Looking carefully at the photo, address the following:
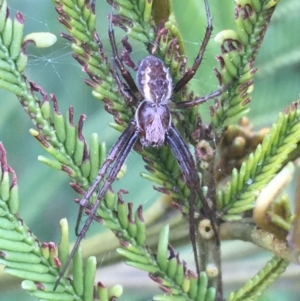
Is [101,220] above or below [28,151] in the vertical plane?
below

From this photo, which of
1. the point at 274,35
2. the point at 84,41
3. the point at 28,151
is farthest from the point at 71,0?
the point at 28,151

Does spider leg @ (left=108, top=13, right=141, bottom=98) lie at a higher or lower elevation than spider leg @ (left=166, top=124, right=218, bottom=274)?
higher

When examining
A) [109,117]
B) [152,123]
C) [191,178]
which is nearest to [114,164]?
[152,123]

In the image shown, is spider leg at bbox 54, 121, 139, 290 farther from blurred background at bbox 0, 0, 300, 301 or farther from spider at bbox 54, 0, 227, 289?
blurred background at bbox 0, 0, 300, 301

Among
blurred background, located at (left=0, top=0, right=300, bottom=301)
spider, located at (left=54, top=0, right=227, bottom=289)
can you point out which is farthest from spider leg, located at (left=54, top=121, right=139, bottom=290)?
blurred background, located at (left=0, top=0, right=300, bottom=301)

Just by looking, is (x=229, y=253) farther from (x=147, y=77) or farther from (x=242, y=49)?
(x=242, y=49)

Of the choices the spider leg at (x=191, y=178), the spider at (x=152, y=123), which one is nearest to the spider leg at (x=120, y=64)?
the spider at (x=152, y=123)

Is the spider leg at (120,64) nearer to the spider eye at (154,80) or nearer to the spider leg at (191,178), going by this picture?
the spider eye at (154,80)

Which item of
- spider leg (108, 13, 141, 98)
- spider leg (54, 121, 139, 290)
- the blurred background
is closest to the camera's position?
spider leg (54, 121, 139, 290)
